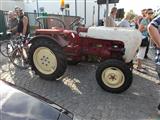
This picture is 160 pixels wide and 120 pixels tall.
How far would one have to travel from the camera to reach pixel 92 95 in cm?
568

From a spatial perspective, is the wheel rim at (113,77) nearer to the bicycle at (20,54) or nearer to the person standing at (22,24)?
the bicycle at (20,54)

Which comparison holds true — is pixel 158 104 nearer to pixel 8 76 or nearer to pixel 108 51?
pixel 108 51

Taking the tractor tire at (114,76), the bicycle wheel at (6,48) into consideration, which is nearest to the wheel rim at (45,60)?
the tractor tire at (114,76)

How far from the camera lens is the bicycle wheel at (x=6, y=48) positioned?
28.3 ft

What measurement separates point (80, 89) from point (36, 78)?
4.36ft

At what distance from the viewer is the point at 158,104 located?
5281 millimetres

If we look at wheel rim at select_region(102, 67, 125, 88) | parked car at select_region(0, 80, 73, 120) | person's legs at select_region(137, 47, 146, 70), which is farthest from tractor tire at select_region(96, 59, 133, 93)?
parked car at select_region(0, 80, 73, 120)

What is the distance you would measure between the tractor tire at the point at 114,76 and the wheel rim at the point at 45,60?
117 centimetres

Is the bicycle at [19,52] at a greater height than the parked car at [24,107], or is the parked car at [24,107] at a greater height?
the parked car at [24,107]

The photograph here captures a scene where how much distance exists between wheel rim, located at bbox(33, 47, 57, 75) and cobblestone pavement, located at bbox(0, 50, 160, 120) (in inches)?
11.2

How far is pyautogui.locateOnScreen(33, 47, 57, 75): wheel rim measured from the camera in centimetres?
639

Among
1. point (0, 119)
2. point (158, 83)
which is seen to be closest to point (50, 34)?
point (158, 83)

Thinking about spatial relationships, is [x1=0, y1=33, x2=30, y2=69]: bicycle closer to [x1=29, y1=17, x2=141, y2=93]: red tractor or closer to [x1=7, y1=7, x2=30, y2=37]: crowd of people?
[x1=7, y1=7, x2=30, y2=37]: crowd of people

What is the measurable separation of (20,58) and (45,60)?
71.2 inches
